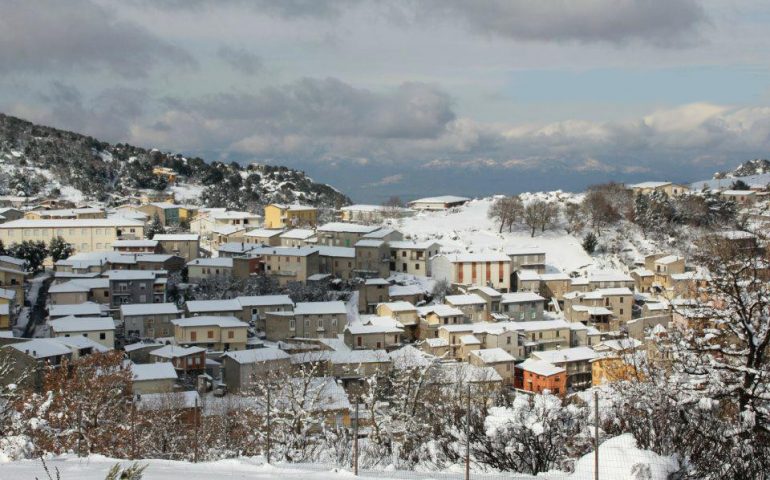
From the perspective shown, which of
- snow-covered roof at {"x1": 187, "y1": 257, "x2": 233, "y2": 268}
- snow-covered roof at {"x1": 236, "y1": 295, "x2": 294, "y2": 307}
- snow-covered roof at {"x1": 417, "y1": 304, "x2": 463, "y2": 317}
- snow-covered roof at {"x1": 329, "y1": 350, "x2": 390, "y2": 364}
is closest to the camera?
snow-covered roof at {"x1": 329, "y1": 350, "x2": 390, "y2": 364}

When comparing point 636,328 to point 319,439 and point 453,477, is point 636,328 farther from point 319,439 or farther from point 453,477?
point 453,477

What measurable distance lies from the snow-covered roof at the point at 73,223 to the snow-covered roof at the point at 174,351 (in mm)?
18041

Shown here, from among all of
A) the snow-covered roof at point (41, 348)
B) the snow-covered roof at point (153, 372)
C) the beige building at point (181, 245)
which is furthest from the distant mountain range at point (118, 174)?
the snow-covered roof at point (153, 372)

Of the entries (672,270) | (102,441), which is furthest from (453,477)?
(672,270)

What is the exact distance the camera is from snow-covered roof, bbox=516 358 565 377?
26.2 metres

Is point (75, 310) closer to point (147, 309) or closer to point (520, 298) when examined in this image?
point (147, 309)

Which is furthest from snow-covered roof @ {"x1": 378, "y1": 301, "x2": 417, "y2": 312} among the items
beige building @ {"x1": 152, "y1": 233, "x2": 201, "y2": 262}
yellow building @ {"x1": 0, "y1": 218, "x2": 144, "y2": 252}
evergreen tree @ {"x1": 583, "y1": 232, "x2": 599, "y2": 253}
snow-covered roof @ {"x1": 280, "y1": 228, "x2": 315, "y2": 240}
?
yellow building @ {"x1": 0, "y1": 218, "x2": 144, "y2": 252}

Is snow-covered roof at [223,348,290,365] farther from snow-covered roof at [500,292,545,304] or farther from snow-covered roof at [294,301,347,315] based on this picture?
snow-covered roof at [500,292,545,304]

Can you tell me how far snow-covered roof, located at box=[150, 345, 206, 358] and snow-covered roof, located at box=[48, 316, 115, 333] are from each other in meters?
2.41

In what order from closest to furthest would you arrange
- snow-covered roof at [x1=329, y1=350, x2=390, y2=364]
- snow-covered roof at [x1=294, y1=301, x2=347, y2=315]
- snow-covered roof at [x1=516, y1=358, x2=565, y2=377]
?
snow-covered roof at [x1=329, y1=350, x2=390, y2=364] < snow-covered roof at [x1=516, y1=358, x2=565, y2=377] < snow-covered roof at [x1=294, y1=301, x2=347, y2=315]

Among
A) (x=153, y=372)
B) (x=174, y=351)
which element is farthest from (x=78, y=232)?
(x=153, y=372)

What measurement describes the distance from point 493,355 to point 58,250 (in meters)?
24.5

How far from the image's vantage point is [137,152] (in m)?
80.1

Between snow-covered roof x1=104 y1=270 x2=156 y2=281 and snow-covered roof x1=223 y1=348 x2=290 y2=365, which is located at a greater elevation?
snow-covered roof x1=104 y1=270 x2=156 y2=281
